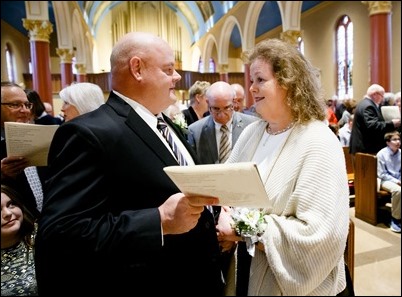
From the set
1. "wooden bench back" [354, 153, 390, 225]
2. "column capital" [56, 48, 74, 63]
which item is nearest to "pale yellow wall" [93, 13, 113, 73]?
"column capital" [56, 48, 74, 63]

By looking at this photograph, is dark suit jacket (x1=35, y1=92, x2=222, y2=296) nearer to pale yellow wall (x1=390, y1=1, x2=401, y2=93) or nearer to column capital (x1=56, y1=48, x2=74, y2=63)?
pale yellow wall (x1=390, y1=1, x2=401, y2=93)

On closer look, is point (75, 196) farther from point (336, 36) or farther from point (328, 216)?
point (336, 36)

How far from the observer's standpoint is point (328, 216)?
106 cm

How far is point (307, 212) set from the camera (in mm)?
1064

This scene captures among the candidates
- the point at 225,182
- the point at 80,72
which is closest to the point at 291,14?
the point at 80,72

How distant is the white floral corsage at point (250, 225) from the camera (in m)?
1.11

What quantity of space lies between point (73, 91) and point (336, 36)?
1188 centimetres

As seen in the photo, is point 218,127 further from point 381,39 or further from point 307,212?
point 381,39

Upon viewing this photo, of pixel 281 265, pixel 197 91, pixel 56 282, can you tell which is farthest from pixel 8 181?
pixel 197 91

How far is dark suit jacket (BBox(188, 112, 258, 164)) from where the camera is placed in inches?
111

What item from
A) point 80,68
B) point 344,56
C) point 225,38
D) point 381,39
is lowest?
point 381,39

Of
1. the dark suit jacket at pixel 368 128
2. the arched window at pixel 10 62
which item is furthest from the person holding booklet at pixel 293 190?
the arched window at pixel 10 62

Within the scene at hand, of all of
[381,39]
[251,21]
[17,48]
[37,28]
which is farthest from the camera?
[17,48]

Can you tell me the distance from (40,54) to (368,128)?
788 cm
